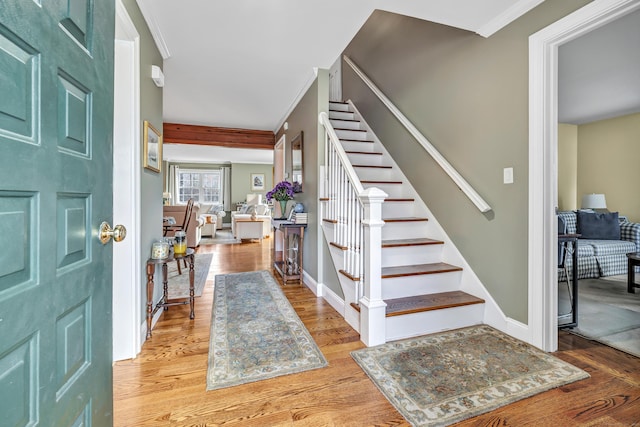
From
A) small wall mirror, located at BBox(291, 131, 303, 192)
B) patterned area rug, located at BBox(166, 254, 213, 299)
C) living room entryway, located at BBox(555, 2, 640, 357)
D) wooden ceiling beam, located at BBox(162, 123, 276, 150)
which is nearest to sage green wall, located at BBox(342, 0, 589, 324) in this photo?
living room entryway, located at BBox(555, 2, 640, 357)

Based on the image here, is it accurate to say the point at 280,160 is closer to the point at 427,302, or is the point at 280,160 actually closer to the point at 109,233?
the point at 427,302

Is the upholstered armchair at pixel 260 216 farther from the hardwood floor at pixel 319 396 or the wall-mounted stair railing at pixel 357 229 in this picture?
the hardwood floor at pixel 319 396

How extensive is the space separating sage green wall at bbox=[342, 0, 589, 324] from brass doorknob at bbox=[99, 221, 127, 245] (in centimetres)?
227

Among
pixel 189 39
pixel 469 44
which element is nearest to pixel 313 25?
pixel 189 39

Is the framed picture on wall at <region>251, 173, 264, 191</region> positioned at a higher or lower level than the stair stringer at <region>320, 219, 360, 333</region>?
higher

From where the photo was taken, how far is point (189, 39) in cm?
253

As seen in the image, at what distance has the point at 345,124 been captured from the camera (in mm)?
4332

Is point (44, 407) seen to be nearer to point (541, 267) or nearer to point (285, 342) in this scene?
point (285, 342)

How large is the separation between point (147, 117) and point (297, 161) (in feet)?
6.77

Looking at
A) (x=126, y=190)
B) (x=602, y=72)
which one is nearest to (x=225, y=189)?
(x=126, y=190)

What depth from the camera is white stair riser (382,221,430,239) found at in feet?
9.33

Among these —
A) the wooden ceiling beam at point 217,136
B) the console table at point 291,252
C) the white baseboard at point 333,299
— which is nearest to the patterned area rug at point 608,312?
the white baseboard at point 333,299

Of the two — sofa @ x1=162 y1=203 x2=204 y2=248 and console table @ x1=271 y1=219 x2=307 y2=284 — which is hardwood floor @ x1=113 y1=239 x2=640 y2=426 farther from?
sofa @ x1=162 y1=203 x2=204 y2=248

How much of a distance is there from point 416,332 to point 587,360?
1012 mm
